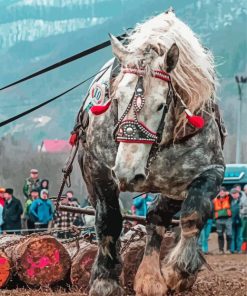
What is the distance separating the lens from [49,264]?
31.9 ft

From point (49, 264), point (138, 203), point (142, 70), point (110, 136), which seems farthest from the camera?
point (138, 203)

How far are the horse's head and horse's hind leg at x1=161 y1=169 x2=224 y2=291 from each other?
0.56 m

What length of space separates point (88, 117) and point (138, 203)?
31.6 feet

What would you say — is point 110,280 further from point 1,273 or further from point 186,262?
point 1,273

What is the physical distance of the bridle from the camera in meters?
6.70

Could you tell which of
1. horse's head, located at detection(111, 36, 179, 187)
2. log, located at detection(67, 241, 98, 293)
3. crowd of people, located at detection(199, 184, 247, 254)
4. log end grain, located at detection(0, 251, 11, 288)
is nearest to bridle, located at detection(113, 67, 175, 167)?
horse's head, located at detection(111, 36, 179, 187)

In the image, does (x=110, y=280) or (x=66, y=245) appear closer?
(x=110, y=280)

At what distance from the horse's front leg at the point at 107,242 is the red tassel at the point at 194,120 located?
3.05 ft

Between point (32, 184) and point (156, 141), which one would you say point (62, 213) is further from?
point (156, 141)

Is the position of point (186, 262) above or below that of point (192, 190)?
below

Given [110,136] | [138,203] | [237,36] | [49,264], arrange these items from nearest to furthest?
1. [110,136]
2. [49,264]
3. [138,203]
4. [237,36]

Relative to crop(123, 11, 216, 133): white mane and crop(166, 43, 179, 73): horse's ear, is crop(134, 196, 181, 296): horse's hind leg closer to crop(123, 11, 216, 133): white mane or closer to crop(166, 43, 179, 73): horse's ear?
crop(123, 11, 216, 133): white mane

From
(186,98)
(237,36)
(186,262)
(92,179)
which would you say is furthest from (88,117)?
(237,36)

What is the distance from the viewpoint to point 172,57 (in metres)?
6.94
